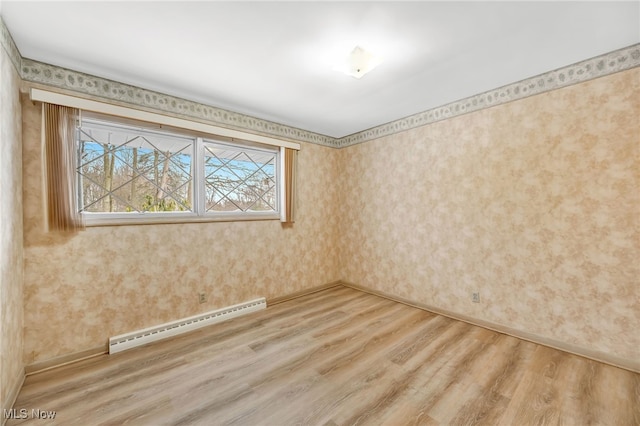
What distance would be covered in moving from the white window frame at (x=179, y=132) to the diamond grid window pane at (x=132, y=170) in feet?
0.29

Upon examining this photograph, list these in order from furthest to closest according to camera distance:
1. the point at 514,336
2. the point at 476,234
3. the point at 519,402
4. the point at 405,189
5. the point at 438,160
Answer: the point at 405,189 → the point at 438,160 → the point at 476,234 → the point at 514,336 → the point at 519,402

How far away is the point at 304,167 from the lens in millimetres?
3820

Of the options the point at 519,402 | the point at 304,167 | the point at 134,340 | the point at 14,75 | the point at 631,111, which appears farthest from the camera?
the point at 304,167

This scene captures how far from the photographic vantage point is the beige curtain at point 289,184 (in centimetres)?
350

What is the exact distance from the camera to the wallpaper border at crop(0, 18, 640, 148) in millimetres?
1935

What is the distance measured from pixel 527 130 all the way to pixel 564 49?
67 cm

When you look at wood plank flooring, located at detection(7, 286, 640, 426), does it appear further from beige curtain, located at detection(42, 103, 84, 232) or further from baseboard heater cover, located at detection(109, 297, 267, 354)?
beige curtain, located at detection(42, 103, 84, 232)

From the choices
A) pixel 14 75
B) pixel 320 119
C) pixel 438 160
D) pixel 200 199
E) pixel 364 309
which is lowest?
pixel 364 309

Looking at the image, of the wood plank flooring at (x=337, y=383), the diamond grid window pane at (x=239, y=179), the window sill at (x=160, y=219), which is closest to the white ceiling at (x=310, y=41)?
the diamond grid window pane at (x=239, y=179)

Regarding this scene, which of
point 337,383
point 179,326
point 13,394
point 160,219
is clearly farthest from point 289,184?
point 13,394

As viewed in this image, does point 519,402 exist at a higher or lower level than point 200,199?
lower

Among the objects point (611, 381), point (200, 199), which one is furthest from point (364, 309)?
point (200, 199)

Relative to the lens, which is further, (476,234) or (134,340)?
(476,234)

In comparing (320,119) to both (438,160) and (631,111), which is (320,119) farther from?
(631,111)
